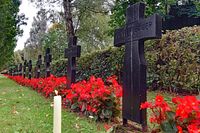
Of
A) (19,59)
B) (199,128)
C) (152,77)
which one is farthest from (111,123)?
(19,59)

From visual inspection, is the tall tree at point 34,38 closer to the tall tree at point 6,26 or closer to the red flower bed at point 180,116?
the tall tree at point 6,26

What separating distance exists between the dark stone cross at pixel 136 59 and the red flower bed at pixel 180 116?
3.67ft

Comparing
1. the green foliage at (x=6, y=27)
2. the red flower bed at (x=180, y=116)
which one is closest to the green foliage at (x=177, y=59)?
the red flower bed at (x=180, y=116)

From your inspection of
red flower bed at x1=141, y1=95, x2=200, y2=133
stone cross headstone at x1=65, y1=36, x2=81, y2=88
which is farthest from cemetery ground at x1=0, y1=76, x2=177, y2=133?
stone cross headstone at x1=65, y1=36, x2=81, y2=88

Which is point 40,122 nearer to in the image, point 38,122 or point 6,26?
point 38,122

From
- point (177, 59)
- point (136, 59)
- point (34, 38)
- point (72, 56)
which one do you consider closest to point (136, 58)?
point (136, 59)

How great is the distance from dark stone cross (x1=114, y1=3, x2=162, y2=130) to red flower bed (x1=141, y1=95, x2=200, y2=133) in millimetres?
1119

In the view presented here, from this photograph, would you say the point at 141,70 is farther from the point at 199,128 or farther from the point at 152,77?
the point at 152,77

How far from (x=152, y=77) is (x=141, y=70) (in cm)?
559

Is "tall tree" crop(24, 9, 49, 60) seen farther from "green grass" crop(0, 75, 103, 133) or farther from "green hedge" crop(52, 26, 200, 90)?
"green grass" crop(0, 75, 103, 133)

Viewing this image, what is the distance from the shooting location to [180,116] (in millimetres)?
3156

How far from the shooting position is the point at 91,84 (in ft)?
20.3

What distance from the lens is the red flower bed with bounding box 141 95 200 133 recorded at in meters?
3.02

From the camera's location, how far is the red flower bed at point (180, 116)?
9.91ft
